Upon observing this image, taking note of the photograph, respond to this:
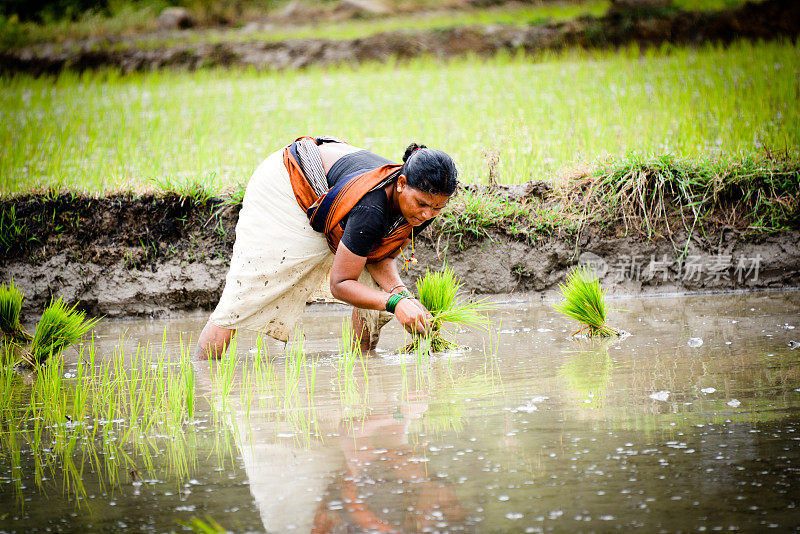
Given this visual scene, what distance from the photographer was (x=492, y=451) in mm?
2453

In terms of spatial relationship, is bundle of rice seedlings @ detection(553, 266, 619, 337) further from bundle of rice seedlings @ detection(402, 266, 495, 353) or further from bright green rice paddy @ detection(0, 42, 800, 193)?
bright green rice paddy @ detection(0, 42, 800, 193)

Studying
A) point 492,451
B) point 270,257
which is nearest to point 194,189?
point 270,257

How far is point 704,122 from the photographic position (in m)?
6.54

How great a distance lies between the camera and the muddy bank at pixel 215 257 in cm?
548

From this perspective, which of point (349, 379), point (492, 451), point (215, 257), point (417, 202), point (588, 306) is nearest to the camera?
point (492, 451)

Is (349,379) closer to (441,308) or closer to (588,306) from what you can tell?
(441,308)

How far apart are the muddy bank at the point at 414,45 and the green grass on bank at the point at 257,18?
52 centimetres

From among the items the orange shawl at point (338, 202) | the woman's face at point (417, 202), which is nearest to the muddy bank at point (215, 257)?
the orange shawl at point (338, 202)

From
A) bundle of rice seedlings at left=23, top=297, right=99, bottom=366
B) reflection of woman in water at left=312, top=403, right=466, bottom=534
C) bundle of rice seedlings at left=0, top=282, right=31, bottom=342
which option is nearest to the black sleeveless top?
reflection of woman in water at left=312, top=403, right=466, bottom=534

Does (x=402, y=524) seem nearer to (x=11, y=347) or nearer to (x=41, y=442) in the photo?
(x=41, y=442)

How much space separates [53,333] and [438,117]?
4793mm

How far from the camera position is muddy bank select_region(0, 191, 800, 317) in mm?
5477

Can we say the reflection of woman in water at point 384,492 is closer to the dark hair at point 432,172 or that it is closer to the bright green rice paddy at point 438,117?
the dark hair at point 432,172

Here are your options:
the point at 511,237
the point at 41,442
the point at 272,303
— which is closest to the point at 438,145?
the point at 511,237
